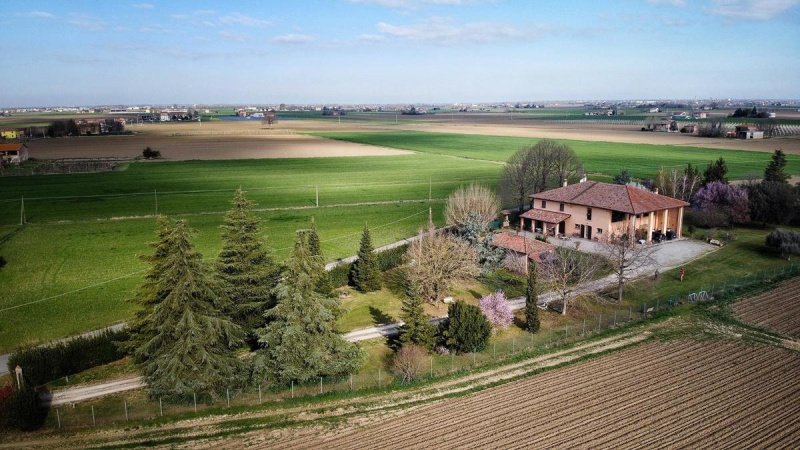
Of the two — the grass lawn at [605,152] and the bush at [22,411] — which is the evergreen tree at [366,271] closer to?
the bush at [22,411]

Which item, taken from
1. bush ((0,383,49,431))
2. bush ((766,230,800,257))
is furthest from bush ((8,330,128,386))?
bush ((766,230,800,257))

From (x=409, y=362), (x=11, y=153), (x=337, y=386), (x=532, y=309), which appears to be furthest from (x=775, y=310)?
(x=11, y=153)

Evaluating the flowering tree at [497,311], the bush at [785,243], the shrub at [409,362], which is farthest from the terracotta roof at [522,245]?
the bush at [785,243]

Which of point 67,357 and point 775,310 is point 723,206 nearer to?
point 775,310

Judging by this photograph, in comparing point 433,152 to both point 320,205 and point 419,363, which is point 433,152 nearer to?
point 320,205

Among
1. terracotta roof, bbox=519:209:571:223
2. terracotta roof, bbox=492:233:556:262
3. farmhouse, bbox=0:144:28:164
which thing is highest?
farmhouse, bbox=0:144:28:164

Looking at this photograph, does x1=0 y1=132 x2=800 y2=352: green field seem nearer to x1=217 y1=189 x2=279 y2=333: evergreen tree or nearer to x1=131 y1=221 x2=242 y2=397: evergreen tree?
x1=217 y1=189 x2=279 y2=333: evergreen tree
